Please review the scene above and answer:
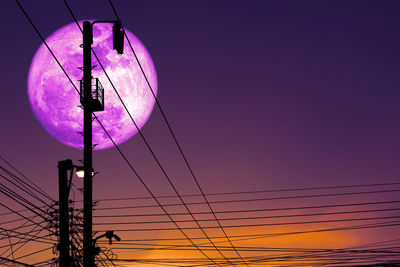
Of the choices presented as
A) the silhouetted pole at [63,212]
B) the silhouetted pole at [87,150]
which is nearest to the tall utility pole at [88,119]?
the silhouetted pole at [87,150]

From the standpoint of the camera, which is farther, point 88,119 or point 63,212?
point 63,212

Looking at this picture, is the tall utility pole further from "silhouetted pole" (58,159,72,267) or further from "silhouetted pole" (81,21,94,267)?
"silhouetted pole" (58,159,72,267)

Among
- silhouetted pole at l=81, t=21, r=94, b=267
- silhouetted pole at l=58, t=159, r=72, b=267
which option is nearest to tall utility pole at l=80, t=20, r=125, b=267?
silhouetted pole at l=81, t=21, r=94, b=267

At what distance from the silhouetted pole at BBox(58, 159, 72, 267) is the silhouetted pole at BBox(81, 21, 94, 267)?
4.53 metres

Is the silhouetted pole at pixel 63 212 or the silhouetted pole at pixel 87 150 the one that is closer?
the silhouetted pole at pixel 87 150

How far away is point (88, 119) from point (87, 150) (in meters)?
0.99

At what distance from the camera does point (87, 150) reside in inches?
640

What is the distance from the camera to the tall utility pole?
15.4 meters

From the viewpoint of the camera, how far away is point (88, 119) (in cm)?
1655

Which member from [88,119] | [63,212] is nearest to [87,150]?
[88,119]

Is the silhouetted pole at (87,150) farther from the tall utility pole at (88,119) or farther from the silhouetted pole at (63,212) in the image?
the silhouetted pole at (63,212)

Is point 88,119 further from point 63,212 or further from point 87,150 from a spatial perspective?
point 63,212

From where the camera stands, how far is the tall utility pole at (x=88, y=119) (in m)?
15.4

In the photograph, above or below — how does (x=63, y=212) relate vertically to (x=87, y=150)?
below
